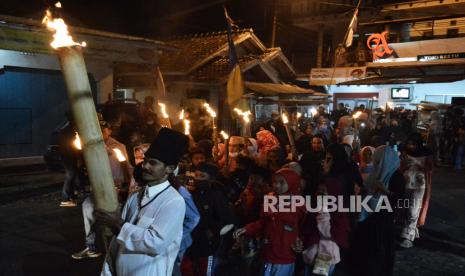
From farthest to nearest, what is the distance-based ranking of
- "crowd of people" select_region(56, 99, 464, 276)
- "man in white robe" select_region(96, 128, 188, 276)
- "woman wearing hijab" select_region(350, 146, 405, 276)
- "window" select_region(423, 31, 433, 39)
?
"window" select_region(423, 31, 433, 39) < "woman wearing hijab" select_region(350, 146, 405, 276) < "crowd of people" select_region(56, 99, 464, 276) < "man in white robe" select_region(96, 128, 188, 276)

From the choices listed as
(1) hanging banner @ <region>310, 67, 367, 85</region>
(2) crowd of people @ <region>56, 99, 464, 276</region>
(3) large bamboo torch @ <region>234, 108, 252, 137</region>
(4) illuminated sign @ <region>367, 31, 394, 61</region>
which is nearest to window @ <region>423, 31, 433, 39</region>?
(4) illuminated sign @ <region>367, 31, 394, 61</region>

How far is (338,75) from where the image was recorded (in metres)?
18.8

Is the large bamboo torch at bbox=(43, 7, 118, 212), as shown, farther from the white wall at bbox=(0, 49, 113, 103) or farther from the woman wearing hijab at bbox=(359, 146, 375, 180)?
the white wall at bbox=(0, 49, 113, 103)

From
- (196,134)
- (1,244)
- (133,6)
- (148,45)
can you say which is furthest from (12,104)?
(133,6)

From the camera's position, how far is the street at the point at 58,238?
5.65m

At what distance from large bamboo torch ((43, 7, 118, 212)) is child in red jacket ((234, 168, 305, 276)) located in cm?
238

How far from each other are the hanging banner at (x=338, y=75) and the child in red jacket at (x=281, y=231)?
14087mm

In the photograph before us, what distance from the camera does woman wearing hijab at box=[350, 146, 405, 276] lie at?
536cm

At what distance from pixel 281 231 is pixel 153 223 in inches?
80.5

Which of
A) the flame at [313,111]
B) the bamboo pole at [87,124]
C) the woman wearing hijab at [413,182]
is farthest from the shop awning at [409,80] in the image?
the bamboo pole at [87,124]

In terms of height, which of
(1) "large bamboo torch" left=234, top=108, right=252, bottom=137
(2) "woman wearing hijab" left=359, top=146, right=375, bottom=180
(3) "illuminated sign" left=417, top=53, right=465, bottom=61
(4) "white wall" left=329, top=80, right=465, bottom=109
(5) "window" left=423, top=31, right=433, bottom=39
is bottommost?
(2) "woman wearing hijab" left=359, top=146, right=375, bottom=180

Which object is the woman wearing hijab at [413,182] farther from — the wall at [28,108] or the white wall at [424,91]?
the white wall at [424,91]

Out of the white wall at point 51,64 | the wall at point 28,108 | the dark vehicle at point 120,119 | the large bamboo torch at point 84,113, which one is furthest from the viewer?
the wall at point 28,108

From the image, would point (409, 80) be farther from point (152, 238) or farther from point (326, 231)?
point (152, 238)
